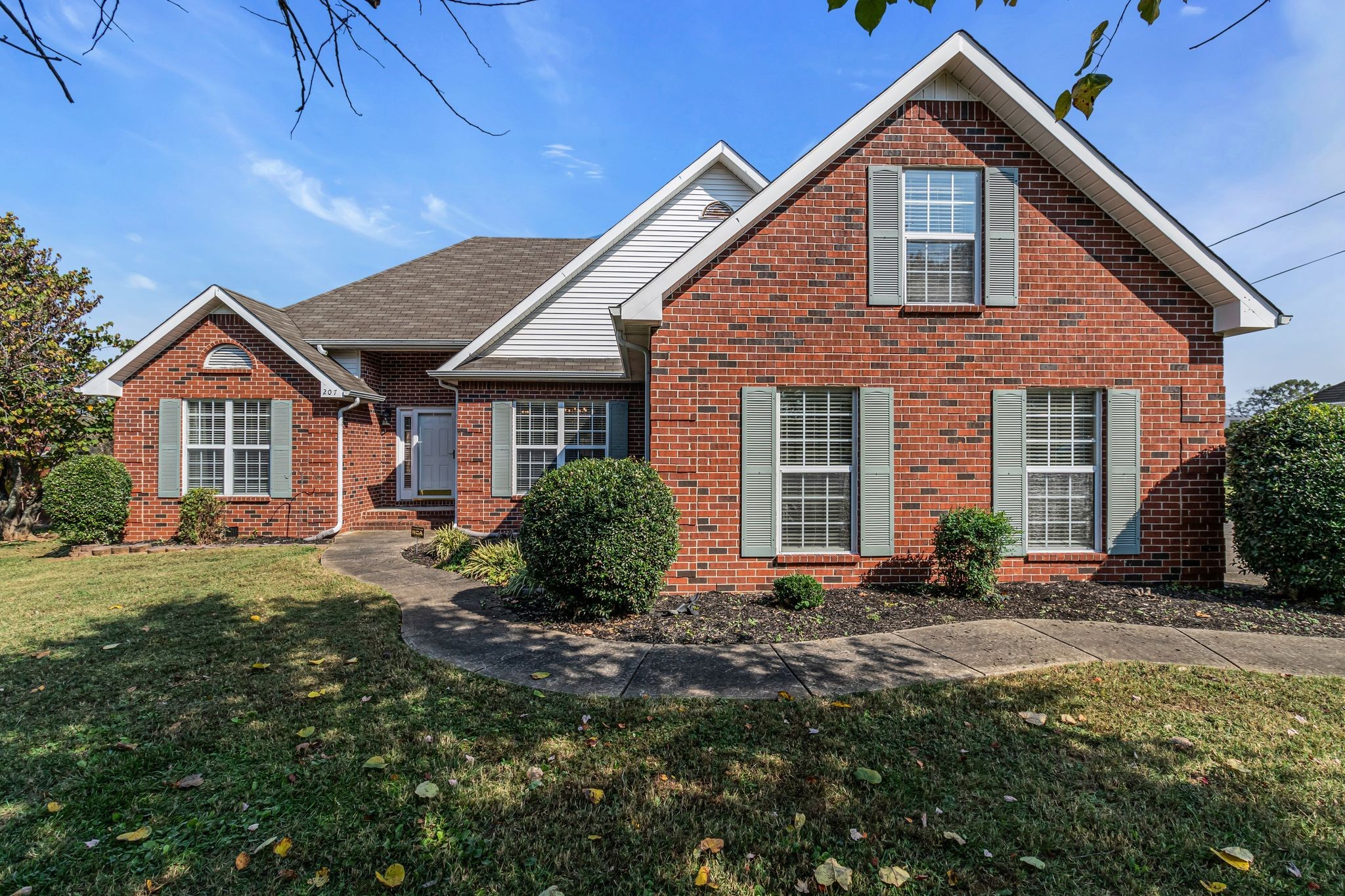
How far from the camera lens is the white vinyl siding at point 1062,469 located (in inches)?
276

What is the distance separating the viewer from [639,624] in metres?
5.75

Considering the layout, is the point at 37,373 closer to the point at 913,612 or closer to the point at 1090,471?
the point at 913,612

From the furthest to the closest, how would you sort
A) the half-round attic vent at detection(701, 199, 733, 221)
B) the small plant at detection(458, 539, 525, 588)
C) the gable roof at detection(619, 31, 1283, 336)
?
the half-round attic vent at detection(701, 199, 733, 221) < the small plant at detection(458, 539, 525, 588) < the gable roof at detection(619, 31, 1283, 336)

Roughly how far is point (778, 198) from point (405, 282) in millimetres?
11370

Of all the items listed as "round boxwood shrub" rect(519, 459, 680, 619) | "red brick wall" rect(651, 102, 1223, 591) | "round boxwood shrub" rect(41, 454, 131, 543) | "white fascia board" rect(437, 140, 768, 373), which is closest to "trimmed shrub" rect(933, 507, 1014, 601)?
"red brick wall" rect(651, 102, 1223, 591)

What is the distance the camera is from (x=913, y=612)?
600cm

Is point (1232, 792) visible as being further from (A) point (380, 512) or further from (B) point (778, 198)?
(A) point (380, 512)

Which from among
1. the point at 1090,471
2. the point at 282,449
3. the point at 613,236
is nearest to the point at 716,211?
the point at 613,236

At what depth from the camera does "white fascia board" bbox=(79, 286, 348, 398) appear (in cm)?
1066

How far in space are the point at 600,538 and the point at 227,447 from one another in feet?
32.9

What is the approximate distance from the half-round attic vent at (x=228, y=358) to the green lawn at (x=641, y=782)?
321 inches

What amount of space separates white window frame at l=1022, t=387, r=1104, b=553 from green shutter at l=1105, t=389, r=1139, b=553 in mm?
95

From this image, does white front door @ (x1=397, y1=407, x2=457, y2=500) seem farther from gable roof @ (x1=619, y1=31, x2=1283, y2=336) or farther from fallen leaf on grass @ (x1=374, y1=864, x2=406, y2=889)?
fallen leaf on grass @ (x1=374, y1=864, x2=406, y2=889)

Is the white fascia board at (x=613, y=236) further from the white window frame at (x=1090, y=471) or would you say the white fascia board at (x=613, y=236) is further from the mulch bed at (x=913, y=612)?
the white window frame at (x=1090, y=471)
